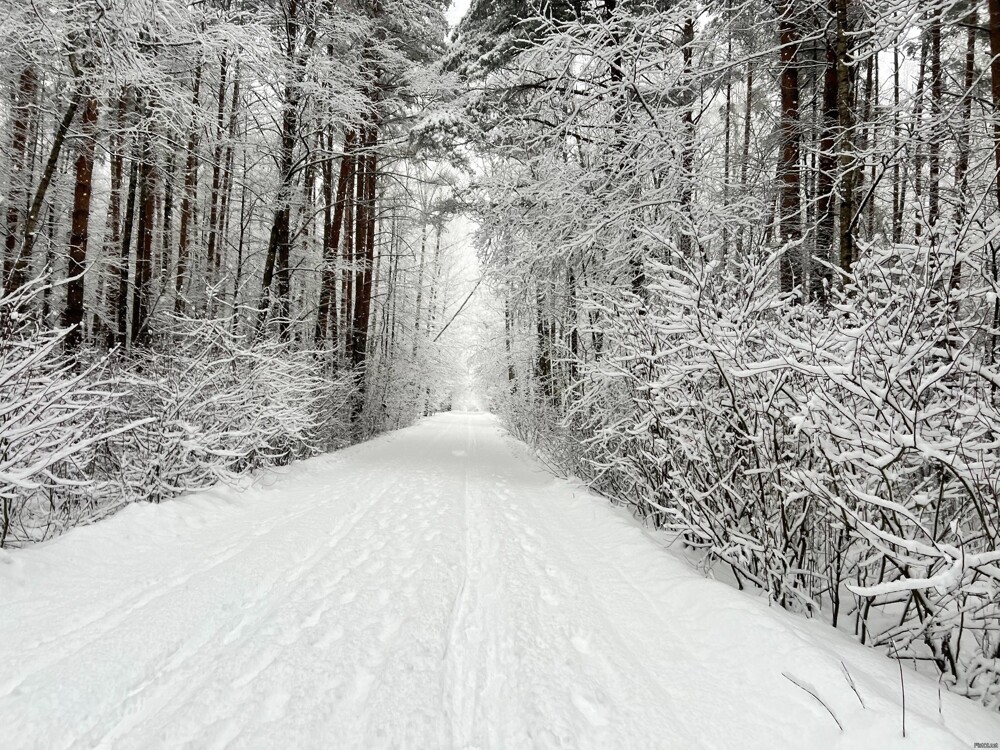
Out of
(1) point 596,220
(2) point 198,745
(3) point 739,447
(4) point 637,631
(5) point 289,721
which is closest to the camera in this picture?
(2) point 198,745

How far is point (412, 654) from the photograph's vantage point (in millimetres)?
2246

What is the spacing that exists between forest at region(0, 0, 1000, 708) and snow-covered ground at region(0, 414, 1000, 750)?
51 centimetres

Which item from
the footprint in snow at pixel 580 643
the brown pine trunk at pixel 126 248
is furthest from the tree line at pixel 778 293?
the brown pine trunk at pixel 126 248

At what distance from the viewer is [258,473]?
22.6 ft

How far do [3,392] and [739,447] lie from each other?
551 cm

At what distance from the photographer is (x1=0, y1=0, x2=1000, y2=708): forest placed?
243cm

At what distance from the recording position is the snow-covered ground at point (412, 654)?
1732 millimetres

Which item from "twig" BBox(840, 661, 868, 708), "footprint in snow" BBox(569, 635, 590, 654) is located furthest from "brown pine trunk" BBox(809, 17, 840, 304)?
"footprint in snow" BBox(569, 635, 590, 654)

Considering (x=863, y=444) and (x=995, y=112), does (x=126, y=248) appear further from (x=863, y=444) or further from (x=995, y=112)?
(x=995, y=112)

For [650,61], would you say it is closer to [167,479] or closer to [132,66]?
[132,66]

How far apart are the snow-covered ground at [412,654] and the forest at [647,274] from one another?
0.51 meters

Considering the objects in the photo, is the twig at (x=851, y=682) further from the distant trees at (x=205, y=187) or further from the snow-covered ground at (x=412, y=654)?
the distant trees at (x=205, y=187)

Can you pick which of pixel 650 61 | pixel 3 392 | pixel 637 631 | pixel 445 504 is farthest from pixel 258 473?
pixel 650 61

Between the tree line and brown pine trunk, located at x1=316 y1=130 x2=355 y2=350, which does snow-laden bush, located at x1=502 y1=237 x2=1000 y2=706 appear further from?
brown pine trunk, located at x1=316 y1=130 x2=355 y2=350
